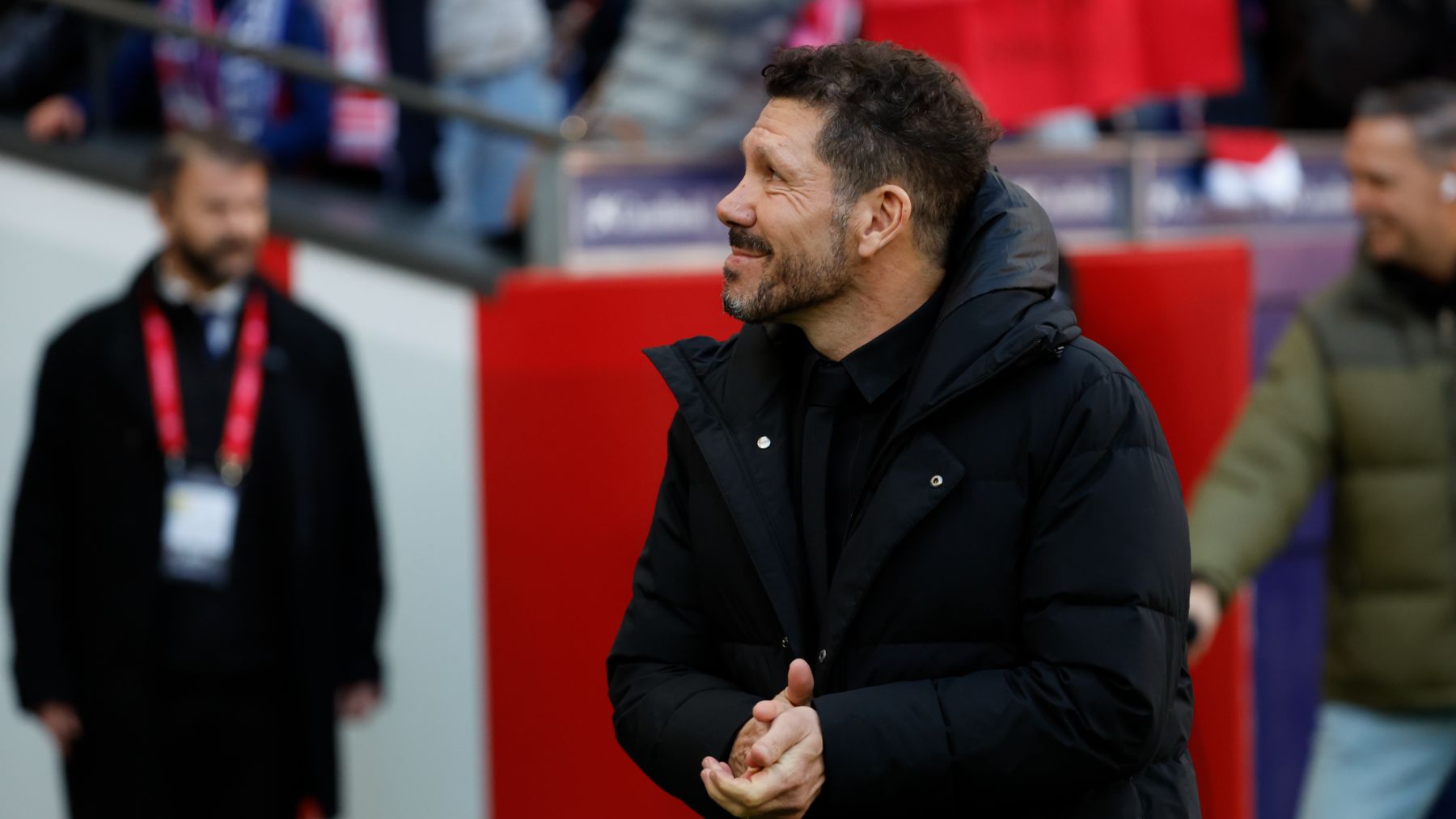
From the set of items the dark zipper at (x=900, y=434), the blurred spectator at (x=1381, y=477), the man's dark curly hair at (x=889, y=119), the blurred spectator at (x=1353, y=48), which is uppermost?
the blurred spectator at (x=1353, y=48)

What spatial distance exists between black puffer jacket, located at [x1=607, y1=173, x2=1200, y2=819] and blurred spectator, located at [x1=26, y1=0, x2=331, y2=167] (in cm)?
414

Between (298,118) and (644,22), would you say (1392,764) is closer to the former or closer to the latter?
(644,22)

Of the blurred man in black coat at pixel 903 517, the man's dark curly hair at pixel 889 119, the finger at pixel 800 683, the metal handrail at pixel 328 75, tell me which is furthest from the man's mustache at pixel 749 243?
the metal handrail at pixel 328 75

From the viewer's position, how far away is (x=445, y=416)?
221 inches

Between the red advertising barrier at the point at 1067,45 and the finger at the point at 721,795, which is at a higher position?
the red advertising barrier at the point at 1067,45

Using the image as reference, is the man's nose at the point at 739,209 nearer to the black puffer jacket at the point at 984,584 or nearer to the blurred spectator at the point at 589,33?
the black puffer jacket at the point at 984,584

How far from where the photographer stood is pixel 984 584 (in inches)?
90.1

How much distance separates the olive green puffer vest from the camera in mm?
4340

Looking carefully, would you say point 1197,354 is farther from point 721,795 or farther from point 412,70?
point 721,795

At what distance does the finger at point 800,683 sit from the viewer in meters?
2.24

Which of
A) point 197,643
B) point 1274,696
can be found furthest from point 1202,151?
point 197,643

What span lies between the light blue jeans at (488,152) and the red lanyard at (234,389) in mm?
1196

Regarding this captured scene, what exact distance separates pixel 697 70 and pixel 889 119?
317 centimetres

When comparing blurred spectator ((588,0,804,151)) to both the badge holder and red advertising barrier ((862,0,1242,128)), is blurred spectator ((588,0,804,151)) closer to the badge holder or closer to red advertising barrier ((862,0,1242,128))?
red advertising barrier ((862,0,1242,128))
